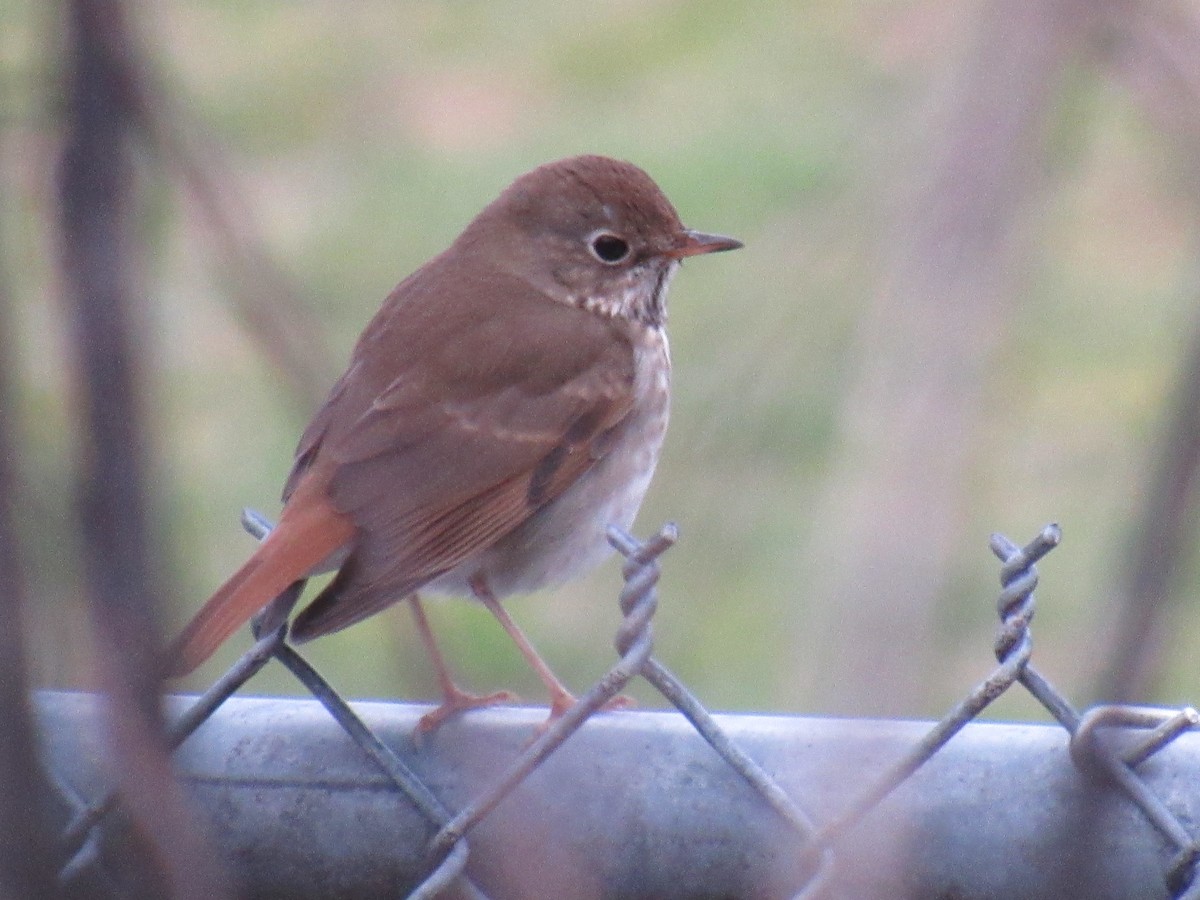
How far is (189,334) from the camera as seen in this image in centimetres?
771

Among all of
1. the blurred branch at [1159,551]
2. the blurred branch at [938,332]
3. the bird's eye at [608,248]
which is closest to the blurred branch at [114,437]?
the blurred branch at [938,332]

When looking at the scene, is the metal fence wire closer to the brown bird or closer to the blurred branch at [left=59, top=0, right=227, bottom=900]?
the brown bird

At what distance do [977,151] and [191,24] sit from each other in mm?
9438

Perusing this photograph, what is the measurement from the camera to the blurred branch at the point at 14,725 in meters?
0.99

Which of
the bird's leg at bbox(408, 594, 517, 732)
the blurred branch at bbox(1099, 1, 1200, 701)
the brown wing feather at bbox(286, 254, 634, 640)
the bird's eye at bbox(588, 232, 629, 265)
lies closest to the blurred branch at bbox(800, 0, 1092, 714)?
the blurred branch at bbox(1099, 1, 1200, 701)

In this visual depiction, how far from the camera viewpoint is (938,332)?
106cm

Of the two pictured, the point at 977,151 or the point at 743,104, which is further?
the point at 743,104

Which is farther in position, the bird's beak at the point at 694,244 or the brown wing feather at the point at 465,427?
the bird's beak at the point at 694,244

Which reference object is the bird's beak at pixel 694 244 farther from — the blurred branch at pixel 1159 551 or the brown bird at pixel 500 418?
the blurred branch at pixel 1159 551

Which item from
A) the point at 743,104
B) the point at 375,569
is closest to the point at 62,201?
the point at 375,569

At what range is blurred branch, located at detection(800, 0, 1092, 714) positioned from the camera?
1.06m

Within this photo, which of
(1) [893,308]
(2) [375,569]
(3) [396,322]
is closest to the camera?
(1) [893,308]

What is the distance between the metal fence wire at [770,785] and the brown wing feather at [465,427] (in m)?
0.91

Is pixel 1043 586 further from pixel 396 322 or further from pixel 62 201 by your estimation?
pixel 62 201
